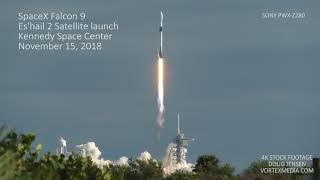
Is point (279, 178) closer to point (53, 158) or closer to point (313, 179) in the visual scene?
point (313, 179)

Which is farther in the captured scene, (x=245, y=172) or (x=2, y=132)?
(x=245, y=172)

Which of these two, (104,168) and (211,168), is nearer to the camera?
(104,168)

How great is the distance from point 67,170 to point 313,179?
1165 centimetres

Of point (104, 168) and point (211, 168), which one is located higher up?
point (211, 168)

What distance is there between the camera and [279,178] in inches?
5276

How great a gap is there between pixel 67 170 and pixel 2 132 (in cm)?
2423

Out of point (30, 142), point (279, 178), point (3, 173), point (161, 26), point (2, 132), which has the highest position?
point (161, 26)

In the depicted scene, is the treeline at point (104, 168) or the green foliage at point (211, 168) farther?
the green foliage at point (211, 168)

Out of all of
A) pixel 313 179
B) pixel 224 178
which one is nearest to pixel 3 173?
pixel 313 179

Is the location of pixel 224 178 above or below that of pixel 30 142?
above

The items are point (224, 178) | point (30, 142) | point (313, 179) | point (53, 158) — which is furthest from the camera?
point (224, 178)

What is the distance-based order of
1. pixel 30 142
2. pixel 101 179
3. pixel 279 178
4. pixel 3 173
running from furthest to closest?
pixel 279 178, pixel 101 179, pixel 30 142, pixel 3 173

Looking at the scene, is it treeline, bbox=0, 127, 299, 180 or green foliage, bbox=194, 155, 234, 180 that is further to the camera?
green foliage, bbox=194, 155, 234, 180

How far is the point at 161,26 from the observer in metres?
123
